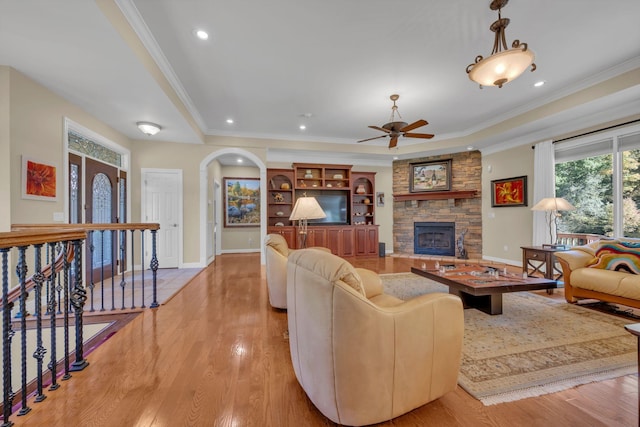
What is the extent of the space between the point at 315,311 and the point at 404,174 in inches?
268

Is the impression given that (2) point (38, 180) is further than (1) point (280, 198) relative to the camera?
No

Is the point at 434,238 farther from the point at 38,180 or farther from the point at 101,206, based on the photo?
the point at 38,180

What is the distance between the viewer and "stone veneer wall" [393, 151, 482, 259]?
6590 millimetres

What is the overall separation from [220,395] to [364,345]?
1.07 m

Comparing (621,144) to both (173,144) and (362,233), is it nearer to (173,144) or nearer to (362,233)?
(362,233)

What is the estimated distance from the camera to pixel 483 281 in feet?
9.43

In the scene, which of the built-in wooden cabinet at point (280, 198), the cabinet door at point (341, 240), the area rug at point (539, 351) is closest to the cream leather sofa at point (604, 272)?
the area rug at point (539, 351)

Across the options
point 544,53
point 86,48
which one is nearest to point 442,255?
point 544,53

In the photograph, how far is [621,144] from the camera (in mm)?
4062

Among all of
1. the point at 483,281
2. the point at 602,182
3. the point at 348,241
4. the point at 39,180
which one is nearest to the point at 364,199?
the point at 348,241

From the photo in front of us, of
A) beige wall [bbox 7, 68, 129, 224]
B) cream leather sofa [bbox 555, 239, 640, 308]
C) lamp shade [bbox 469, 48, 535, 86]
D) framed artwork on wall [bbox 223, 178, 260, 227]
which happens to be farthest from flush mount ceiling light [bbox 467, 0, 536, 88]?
framed artwork on wall [bbox 223, 178, 260, 227]

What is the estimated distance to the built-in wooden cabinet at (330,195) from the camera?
22.2 feet

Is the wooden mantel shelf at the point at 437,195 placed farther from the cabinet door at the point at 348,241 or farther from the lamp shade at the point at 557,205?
the lamp shade at the point at 557,205

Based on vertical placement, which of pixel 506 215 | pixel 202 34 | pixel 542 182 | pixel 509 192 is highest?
pixel 202 34
